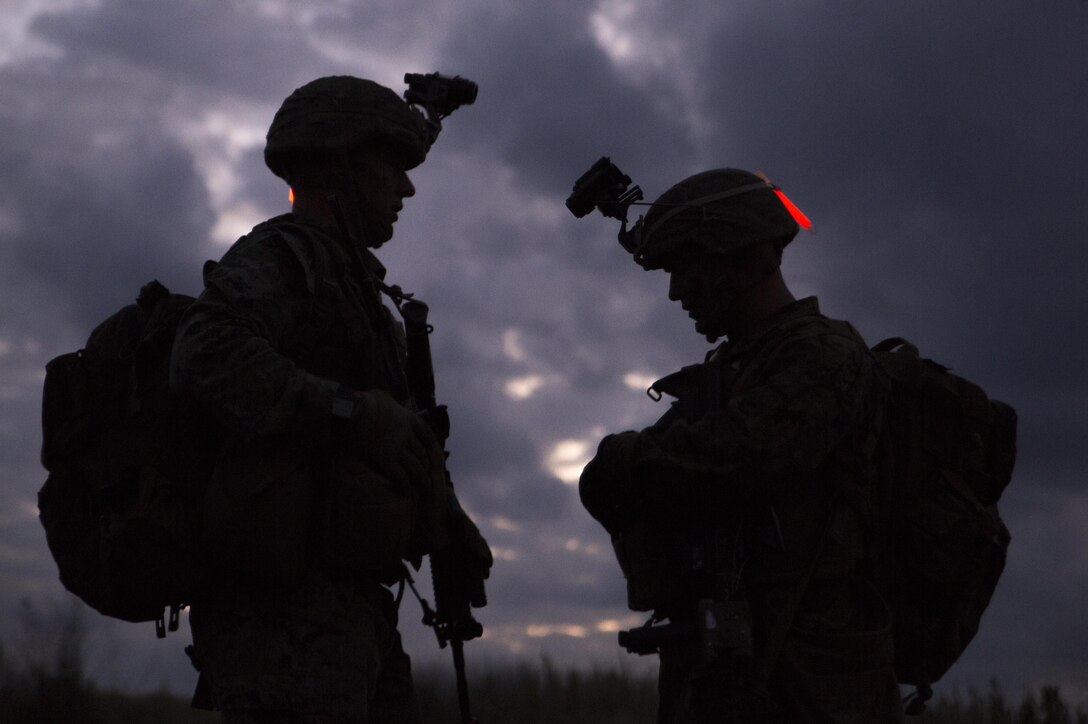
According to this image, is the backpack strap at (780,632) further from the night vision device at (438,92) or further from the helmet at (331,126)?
the night vision device at (438,92)

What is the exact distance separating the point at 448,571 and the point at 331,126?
1.91 meters

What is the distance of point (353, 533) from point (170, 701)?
31.0 ft

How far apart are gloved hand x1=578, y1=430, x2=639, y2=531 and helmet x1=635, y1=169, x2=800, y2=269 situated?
95 cm

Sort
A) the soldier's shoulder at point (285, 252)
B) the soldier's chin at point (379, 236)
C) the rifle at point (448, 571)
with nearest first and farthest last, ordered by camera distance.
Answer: the soldier's shoulder at point (285, 252)
the rifle at point (448, 571)
the soldier's chin at point (379, 236)

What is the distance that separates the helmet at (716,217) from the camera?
5.61 m

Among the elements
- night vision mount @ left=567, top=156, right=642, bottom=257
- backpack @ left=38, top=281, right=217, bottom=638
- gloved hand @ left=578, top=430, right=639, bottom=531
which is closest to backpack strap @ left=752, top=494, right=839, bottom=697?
gloved hand @ left=578, top=430, right=639, bottom=531

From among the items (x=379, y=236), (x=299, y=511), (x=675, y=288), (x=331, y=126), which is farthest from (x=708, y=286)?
(x=299, y=511)

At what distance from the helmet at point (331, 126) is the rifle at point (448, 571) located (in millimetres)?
714

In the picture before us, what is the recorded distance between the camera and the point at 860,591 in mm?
5141

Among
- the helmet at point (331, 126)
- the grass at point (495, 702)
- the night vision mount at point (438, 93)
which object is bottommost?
the grass at point (495, 702)

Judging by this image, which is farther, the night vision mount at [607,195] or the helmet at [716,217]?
the night vision mount at [607,195]

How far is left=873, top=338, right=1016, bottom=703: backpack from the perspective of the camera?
5.20 metres

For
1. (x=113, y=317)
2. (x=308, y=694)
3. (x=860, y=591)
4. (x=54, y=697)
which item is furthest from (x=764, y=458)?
(x=54, y=697)

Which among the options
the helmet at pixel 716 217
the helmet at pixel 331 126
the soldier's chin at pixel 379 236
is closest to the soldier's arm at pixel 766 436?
the helmet at pixel 716 217
